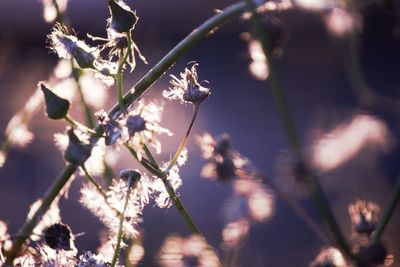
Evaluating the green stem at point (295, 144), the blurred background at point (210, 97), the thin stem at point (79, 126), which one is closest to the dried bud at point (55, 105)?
the thin stem at point (79, 126)

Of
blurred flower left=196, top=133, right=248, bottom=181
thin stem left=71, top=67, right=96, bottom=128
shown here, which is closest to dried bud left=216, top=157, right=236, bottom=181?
blurred flower left=196, top=133, right=248, bottom=181

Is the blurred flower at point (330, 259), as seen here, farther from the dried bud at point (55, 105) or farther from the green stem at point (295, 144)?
the dried bud at point (55, 105)

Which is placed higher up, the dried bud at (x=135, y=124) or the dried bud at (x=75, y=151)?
the dried bud at (x=135, y=124)

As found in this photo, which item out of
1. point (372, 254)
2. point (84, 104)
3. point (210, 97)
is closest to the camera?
point (372, 254)

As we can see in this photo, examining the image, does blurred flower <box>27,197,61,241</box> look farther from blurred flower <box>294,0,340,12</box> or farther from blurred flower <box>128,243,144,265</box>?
blurred flower <box>294,0,340,12</box>

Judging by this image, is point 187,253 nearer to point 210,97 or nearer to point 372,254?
point 372,254

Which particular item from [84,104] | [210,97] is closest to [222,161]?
[84,104]
